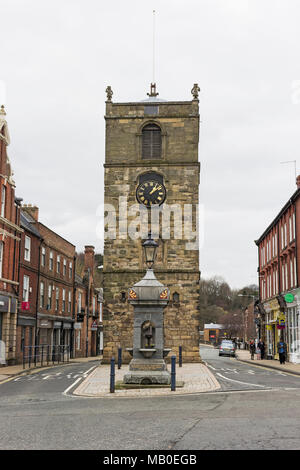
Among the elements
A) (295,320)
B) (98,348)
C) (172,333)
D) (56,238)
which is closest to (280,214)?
(295,320)

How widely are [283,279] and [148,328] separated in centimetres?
2246

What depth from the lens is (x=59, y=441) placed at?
8242 mm

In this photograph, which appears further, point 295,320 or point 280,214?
point 280,214

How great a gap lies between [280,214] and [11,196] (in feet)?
62.6

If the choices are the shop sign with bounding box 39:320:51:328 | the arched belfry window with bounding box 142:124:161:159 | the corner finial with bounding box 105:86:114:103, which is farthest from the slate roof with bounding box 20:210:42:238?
the corner finial with bounding box 105:86:114:103

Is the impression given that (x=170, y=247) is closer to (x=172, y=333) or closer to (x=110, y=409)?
(x=172, y=333)

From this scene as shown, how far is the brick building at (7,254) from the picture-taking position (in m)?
29.5

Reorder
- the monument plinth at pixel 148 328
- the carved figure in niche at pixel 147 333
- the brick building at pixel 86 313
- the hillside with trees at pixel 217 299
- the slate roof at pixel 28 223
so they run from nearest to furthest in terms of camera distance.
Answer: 1. the monument plinth at pixel 148 328
2. the carved figure in niche at pixel 147 333
3. the slate roof at pixel 28 223
4. the brick building at pixel 86 313
5. the hillside with trees at pixel 217 299

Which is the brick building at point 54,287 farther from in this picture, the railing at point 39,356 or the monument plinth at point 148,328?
the monument plinth at point 148,328

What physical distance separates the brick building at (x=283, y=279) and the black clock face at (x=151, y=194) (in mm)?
8375

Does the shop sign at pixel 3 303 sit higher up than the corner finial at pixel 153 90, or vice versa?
the corner finial at pixel 153 90

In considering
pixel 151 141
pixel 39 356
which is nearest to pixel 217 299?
pixel 39 356

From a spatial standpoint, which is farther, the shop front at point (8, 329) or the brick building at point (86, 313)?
the brick building at point (86, 313)

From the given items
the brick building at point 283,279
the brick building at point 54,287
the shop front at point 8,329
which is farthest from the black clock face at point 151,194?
the shop front at point 8,329
